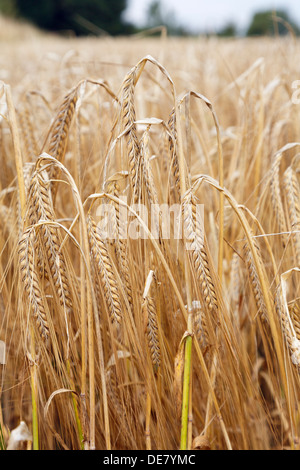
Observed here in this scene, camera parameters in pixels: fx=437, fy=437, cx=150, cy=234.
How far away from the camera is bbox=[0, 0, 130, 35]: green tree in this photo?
76.7 feet

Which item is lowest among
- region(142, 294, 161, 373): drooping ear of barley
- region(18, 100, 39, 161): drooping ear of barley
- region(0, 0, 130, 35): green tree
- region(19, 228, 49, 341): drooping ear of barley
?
region(142, 294, 161, 373): drooping ear of barley

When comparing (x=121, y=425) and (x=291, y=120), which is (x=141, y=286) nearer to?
(x=121, y=425)

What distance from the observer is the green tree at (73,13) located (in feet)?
76.7

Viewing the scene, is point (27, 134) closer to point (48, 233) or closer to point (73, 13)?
point (48, 233)

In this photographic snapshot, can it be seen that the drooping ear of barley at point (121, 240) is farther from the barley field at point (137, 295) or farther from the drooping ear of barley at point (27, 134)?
the drooping ear of barley at point (27, 134)

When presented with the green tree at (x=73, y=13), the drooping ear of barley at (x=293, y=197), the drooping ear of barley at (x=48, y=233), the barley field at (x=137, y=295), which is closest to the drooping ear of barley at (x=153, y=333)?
the barley field at (x=137, y=295)

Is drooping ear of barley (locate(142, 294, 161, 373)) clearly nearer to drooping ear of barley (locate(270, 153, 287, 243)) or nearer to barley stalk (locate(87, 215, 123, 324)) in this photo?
barley stalk (locate(87, 215, 123, 324))

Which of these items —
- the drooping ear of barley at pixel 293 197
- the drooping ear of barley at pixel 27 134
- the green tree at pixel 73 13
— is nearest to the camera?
the drooping ear of barley at pixel 293 197

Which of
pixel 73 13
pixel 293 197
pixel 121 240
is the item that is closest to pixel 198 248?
pixel 121 240

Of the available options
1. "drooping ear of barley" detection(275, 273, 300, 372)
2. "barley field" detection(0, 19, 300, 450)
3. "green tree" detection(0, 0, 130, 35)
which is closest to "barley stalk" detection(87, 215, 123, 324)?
"barley field" detection(0, 19, 300, 450)

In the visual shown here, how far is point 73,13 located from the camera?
79.3 feet

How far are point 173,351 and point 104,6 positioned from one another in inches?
1056
